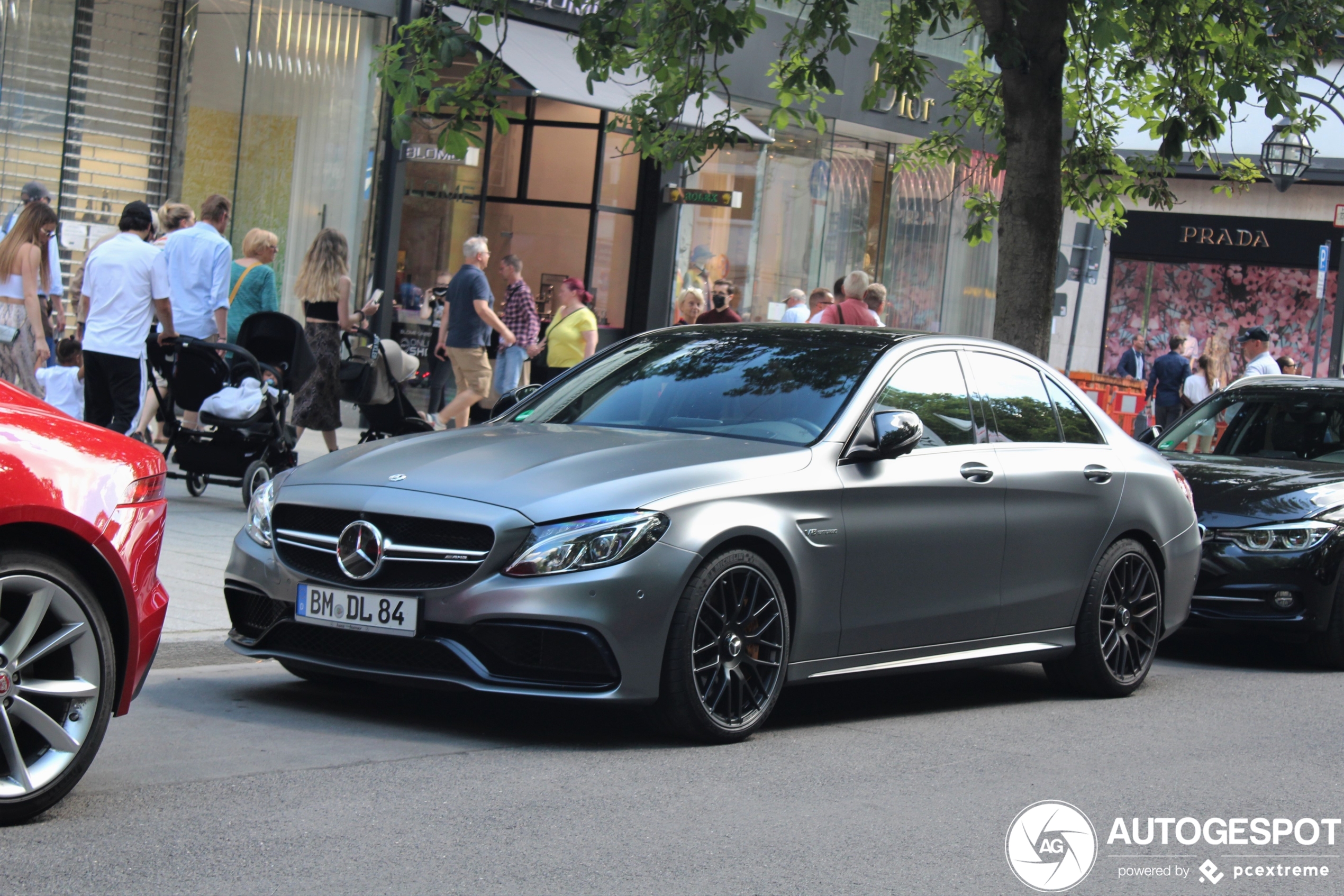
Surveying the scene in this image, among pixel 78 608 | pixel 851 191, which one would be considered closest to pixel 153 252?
pixel 78 608

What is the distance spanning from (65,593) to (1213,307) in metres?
36.0

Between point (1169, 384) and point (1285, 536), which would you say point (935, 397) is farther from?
point (1169, 384)

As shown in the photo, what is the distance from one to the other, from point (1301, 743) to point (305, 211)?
13.9 m

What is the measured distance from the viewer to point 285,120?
18.7 m

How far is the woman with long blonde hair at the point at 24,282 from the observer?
1203cm

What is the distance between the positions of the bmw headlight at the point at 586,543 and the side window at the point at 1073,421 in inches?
117

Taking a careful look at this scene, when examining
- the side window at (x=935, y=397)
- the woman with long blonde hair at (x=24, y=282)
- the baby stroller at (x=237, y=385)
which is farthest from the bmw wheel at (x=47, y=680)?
the woman with long blonde hair at (x=24, y=282)

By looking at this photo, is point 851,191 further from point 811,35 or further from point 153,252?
point 153,252

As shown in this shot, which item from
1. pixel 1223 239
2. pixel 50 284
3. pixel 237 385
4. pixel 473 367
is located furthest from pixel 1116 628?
pixel 1223 239

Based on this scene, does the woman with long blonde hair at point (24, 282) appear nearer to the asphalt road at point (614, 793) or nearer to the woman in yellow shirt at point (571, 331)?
the asphalt road at point (614, 793)

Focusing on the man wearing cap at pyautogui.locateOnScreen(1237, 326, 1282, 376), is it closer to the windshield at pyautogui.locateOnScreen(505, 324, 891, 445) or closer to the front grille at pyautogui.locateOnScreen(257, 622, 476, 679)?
the windshield at pyautogui.locateOnScreen(505, 324, 891, 445)

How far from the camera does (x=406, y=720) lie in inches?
251

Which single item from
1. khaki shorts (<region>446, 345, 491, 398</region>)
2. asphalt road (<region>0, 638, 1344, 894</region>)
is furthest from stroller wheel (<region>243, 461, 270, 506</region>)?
khaki shorts (<region>446, 345, 491, 398</region>)
